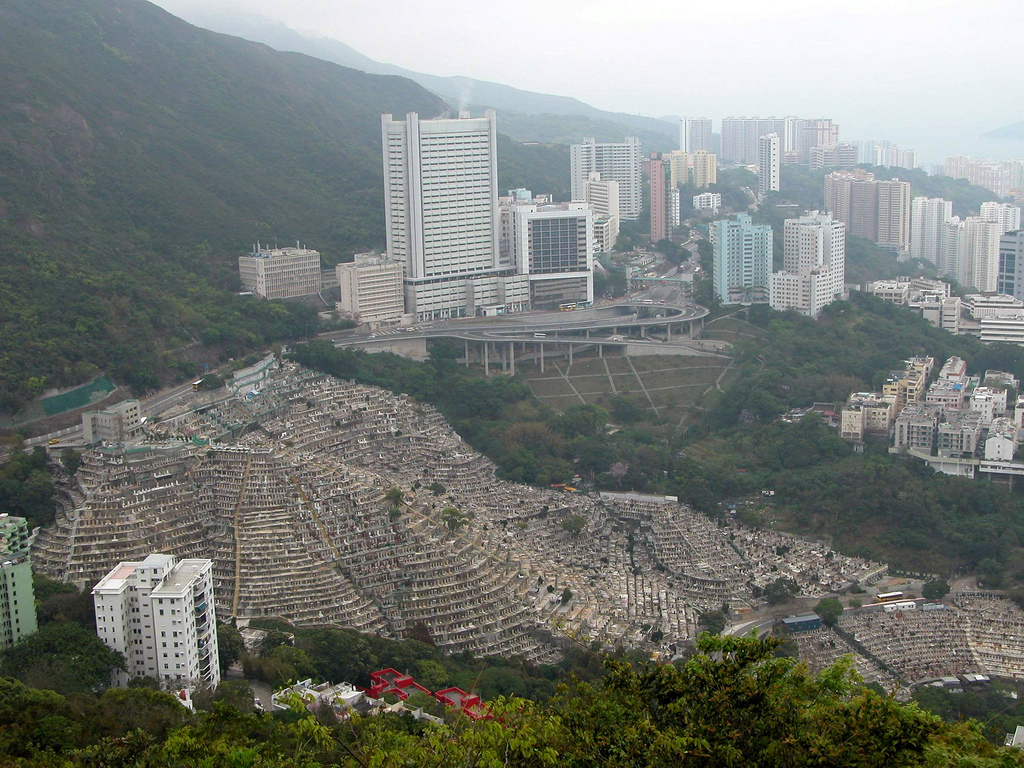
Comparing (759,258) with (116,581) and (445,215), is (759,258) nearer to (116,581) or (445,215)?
(445,215)

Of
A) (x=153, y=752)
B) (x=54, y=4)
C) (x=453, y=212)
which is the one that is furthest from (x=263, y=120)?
(x=153, y=752)

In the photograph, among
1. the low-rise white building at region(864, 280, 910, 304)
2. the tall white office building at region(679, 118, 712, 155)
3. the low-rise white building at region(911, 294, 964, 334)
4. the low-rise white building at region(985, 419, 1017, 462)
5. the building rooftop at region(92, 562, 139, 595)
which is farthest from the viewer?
the tall white office building at region(679, 118, 712, 155)

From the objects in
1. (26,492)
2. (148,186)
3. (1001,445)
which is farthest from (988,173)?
(26,492)

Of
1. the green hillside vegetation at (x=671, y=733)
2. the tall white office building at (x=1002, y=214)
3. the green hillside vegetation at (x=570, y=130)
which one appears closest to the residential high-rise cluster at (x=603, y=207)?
the tall white office building at (x=1002, y=214)

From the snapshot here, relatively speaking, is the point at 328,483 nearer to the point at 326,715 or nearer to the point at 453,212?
the point at 326,715

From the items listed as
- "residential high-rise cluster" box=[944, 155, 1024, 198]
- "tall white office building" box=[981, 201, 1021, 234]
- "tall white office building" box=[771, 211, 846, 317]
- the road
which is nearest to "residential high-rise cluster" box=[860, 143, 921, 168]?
"residential high-rise cluster" box=[944, 155, 1024, 198]

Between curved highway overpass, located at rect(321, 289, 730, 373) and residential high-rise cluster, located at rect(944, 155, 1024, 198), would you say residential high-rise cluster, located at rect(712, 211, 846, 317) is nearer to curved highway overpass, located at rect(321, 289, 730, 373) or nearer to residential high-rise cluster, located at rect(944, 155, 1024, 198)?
curved highway overpass, located at rect(321, 289, 730, 373)
